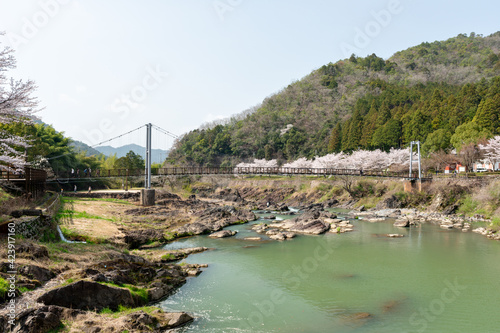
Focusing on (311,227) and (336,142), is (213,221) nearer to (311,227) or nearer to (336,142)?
(311,227)

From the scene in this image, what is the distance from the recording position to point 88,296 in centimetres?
788

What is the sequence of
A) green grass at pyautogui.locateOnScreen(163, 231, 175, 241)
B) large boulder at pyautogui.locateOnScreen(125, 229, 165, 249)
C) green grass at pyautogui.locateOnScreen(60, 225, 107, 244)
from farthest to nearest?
green grass at pyautogui.locateOnScreen(163, 231, 175, 241), large boulder at pyautogui.locateOnScreen(125, 229, 165, 249), green grass at pyautogui.locateOnScreen(60, 225, 107, 244)

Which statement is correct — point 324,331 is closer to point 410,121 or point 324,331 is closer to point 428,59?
point 410,121

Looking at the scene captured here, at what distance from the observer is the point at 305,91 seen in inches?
4461

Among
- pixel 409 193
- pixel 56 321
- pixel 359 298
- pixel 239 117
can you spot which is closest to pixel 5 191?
pixel 56 321

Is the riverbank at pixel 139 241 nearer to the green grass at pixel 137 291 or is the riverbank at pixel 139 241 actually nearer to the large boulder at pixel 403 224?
the green grass at pixel 137 291

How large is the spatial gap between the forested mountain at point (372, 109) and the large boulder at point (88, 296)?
44651mm

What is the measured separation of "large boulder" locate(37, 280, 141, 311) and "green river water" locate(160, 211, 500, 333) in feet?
5.49

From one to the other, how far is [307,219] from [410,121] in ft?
127

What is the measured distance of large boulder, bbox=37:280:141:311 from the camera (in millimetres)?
7328

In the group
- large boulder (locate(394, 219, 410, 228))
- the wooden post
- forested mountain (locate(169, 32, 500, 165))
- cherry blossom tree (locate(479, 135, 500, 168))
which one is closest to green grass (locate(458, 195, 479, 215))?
large boulder (locate(394, 219, 410, 228))

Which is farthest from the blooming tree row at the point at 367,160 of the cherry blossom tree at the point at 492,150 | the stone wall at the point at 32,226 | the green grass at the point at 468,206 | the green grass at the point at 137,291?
the green grass at the point at 137,291

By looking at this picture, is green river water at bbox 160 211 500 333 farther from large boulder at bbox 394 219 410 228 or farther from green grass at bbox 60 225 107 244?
large boulder at bbox 394 219 410 228

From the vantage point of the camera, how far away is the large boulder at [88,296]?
7.33 m
